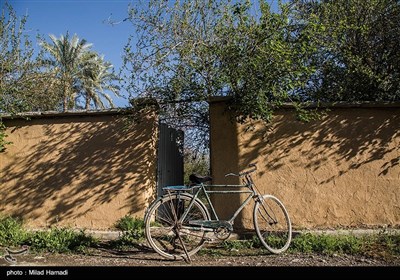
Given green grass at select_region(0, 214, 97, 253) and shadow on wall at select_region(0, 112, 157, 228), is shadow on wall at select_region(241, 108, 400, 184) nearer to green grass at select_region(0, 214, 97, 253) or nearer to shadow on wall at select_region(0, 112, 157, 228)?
shadow on wall at select_region(0, 112, 157, 228)

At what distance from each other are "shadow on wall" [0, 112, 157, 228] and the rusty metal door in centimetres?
28

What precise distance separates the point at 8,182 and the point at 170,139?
3.13 meters

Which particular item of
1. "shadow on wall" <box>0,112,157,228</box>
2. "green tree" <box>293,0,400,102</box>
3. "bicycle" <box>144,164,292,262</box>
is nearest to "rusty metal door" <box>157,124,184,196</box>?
"shadow on wall" <box>0,112,157,228</box>

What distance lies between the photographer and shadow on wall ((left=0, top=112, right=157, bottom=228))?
6.36m

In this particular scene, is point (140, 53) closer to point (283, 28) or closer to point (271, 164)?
point (283, 28)

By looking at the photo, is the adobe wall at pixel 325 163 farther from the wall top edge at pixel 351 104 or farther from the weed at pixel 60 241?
the weed at pixel 60 241

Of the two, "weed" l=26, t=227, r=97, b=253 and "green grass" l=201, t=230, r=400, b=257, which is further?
"weed" l=26, t=227, r=97, b=253

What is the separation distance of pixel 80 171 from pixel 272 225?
3.50m

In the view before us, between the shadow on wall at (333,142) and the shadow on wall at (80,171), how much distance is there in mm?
1922

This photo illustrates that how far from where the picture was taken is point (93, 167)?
6.49 metres

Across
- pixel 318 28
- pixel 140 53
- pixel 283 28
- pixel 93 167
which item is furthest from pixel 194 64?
pixel 93 167

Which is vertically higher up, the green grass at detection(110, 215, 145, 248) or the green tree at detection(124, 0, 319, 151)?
the green tree at detection(124, 0, 319, 151)

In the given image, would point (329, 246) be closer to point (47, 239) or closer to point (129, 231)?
point (129, 231)

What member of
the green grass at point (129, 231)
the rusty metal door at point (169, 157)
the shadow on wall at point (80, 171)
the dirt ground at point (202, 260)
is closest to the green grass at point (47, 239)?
the dirt ground at point (202, 260)
